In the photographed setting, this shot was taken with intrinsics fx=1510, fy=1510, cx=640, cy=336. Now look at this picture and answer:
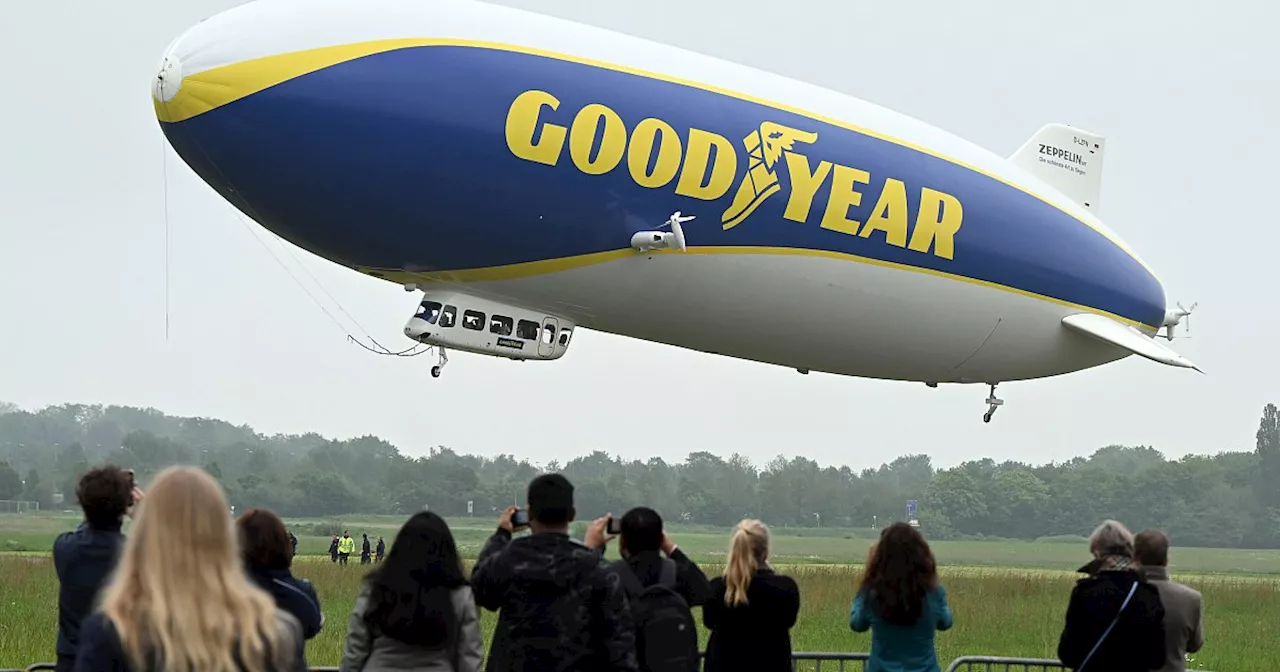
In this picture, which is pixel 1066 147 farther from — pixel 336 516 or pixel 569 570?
pixel 336 516

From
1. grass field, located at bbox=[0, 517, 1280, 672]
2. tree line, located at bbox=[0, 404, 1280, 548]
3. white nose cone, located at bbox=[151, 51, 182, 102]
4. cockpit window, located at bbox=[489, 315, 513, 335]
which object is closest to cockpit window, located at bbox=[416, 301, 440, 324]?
cockpit window, located at bbox=[489, 315, 513, 335]

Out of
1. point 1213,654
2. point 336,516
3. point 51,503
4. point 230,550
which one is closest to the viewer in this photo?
point 230,550

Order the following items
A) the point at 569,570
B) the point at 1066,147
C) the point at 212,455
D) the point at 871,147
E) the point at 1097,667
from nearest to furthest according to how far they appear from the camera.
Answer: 1. the point at 569,570
2. the point at 1097,667
3. the point at 871,147
4. the point at 1066,147
5. the point at 212,455

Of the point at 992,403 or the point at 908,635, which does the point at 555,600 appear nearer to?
the point at 908,635

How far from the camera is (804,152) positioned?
20375 mm

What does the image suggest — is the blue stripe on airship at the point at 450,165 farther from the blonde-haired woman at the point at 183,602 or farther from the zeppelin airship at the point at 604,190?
the blonde-haired woman at the point at 183,602

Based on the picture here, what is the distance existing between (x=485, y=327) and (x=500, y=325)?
0.68 ft

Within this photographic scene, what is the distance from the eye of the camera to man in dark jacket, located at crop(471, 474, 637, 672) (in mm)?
9016

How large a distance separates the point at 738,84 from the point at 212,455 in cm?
4308

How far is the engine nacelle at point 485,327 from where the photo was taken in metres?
19.6

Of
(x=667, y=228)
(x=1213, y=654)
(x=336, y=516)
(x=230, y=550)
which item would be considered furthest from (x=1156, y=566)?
(x=336, y=516)

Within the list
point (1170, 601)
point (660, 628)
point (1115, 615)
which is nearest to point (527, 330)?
point (660, 628)

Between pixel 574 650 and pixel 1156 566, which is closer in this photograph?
pixel 574 650

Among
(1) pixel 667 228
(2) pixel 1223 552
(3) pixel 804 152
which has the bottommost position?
(2) pixel 1223 552
